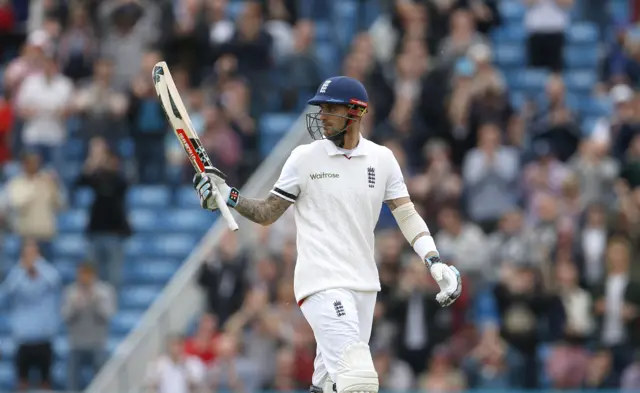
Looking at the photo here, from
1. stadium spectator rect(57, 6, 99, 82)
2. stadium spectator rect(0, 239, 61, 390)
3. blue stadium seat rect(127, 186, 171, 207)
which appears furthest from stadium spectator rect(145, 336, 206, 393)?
stadium spectator rect(57, 6, 99, 82)

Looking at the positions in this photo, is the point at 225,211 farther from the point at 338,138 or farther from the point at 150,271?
the point at 150,271

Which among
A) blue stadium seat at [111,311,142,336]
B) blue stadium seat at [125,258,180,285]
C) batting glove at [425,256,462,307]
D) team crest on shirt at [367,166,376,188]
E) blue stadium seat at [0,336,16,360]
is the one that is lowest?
blue stadium seat at [0,336,16,360]

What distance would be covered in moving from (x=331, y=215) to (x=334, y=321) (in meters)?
0.84

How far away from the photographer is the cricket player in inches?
490

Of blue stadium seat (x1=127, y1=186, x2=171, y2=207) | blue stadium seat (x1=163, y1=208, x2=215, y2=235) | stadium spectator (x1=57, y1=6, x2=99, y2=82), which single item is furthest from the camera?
stadium spectator (x1=57, y1=6, x2=99, y2=82)

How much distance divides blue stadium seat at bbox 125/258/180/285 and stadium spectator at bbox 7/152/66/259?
1204 mm

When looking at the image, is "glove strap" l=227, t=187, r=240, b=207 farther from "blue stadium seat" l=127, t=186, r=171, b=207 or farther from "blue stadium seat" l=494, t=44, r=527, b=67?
"blue stadium seat" l=494, t=44, r=527, b=67

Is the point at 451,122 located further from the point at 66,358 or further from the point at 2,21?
the point at 2,21

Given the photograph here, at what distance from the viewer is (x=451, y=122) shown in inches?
890

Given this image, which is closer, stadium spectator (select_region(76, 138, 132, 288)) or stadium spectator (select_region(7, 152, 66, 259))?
stadium spectator (select_region(76, 138, 132, 288))

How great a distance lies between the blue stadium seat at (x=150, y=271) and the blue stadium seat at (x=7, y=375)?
80.8 inches

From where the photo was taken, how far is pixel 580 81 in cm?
2473

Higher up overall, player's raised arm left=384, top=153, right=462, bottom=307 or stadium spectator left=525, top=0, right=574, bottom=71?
stadium spectator left=525, top=0, right=574, bottom=71

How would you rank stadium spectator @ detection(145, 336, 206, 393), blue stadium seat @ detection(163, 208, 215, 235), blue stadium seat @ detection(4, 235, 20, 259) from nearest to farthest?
stadium spectator @ detection(145, 336, 206, 393) → blue stadium seat @ detection(4, 235, 20, 259) → blue stadium seat @ detection(163, 208, 215, 235)
